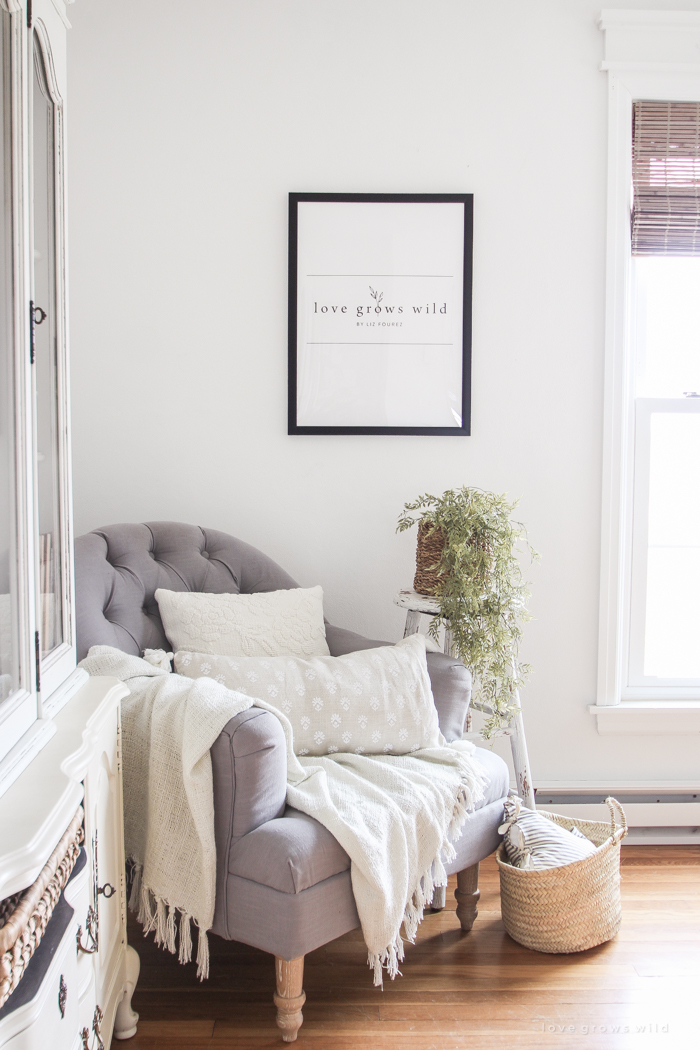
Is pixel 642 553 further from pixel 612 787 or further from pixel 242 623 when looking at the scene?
pixel 242 623

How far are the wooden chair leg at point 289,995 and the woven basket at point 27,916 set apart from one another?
1.96ft

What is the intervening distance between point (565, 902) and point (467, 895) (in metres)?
0.23

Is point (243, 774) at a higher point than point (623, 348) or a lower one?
lower

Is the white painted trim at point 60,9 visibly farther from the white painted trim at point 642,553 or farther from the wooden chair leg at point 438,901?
the wooden chair leg at point 438,901

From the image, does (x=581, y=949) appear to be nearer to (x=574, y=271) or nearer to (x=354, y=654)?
(x=354, y=654)

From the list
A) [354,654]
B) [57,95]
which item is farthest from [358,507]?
[57,95]

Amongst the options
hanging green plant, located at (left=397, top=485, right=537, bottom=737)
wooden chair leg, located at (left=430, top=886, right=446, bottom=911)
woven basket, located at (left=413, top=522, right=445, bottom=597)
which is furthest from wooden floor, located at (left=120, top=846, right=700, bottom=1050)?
woven basket, located at (left=413, top=522, right=445, bottom=597)

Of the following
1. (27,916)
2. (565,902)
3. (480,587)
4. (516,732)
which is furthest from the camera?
(516,732)

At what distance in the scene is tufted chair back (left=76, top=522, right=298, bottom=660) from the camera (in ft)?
5.89

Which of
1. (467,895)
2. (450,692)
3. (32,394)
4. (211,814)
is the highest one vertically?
(32,394)

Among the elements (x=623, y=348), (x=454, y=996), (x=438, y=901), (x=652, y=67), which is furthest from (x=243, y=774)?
(x=652, y=67)

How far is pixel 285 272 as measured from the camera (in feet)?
7.57

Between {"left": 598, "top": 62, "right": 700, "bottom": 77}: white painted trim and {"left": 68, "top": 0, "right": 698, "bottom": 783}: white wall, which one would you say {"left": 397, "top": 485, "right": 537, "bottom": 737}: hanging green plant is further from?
{"left": 598, "top": 62, "right": 700, "bottom": 77}: white painted trim

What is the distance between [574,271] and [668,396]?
0.49m
